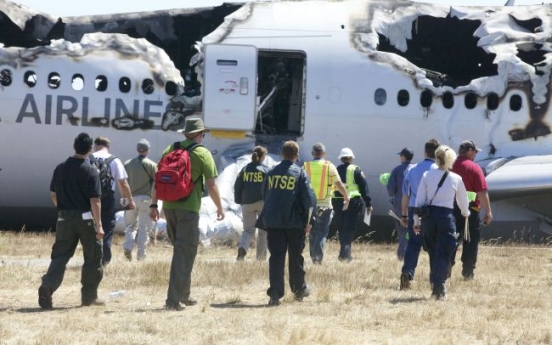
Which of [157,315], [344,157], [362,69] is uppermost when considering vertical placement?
[362,69]

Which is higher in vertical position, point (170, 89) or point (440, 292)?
point (170, 89)

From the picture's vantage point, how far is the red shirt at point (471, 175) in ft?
53.1

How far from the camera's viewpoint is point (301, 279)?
14.1 m

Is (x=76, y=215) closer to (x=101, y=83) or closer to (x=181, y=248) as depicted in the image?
(x=181, y=248)

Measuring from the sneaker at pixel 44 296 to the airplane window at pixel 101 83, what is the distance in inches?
407

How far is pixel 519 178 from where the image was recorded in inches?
904

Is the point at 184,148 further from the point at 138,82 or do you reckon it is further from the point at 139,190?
the point at 138,82

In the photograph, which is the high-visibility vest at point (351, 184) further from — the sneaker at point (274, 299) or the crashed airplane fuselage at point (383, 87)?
the sneaker at point (274, 299)

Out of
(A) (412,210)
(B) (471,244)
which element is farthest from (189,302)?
(B) (471,244)

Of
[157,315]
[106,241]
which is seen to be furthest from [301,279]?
[106,241]

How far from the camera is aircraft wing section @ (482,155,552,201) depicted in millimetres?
22891

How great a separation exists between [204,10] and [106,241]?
31.4 ft

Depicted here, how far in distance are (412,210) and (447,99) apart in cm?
876

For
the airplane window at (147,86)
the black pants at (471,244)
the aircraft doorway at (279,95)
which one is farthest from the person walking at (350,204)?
the airplane window at (147,86)
